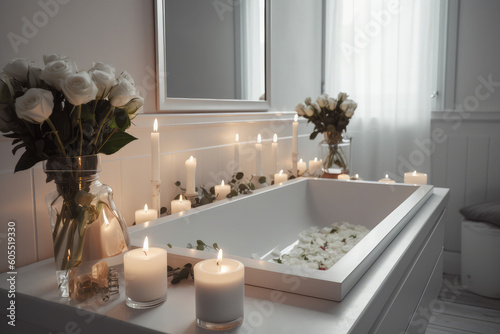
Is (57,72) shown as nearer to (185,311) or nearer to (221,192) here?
(185,311)

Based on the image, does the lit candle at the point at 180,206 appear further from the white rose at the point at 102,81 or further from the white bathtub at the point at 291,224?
the white rose at the point at 102,81

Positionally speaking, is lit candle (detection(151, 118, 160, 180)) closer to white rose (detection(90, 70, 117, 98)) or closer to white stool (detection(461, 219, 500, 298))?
white rose (detection(90, 70, 117, 98))

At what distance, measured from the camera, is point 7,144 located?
1.07 meters

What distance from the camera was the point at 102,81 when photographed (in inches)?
32.4

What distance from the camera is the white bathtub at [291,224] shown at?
0.87 m

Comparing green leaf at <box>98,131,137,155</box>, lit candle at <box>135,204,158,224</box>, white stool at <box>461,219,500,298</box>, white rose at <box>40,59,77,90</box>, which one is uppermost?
white rose at <box>40,59,77,90</box>

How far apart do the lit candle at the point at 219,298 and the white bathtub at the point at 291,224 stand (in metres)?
0.16

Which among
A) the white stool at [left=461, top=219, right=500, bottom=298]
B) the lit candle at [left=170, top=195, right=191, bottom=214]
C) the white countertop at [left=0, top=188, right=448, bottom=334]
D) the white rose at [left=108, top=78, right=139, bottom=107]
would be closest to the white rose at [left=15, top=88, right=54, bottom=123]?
the white rose at [left=108, top=78, right=139, bottom=107]

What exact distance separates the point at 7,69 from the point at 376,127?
2.70m

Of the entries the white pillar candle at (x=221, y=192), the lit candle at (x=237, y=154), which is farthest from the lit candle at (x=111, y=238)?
the lit candle at (x=237, y=154)

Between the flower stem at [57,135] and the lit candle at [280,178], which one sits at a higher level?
the flower stem at [57,135]

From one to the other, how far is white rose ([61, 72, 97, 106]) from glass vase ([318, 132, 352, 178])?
1631mm

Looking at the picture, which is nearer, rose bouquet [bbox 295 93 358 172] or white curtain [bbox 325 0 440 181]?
rose bouquet [bbox 295 93 358 172]

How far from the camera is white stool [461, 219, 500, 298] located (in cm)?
257
